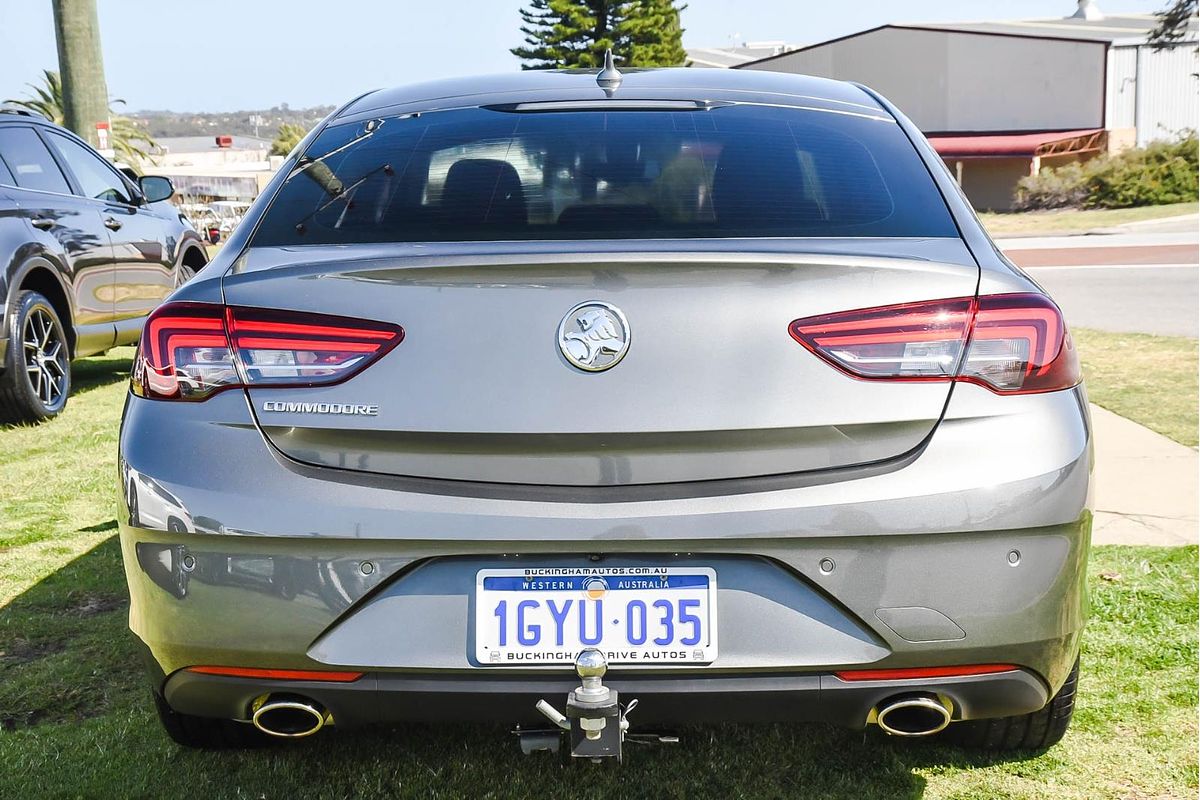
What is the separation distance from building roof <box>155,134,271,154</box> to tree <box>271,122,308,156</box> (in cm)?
554

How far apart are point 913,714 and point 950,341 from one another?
68cm

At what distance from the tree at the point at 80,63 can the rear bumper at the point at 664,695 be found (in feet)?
47.6

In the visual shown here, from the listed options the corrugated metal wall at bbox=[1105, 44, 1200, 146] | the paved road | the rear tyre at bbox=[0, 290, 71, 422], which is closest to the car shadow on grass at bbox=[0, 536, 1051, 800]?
the rear tyre at bbox=[0, 290, 71, 422]

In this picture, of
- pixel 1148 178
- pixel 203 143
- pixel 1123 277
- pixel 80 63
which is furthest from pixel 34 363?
pixel 203 143

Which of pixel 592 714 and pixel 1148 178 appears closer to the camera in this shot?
pixel 592 714

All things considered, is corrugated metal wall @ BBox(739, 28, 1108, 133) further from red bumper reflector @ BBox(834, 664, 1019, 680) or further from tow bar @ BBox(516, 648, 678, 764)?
tow bar @ BBox(516, 648, 678, 764)

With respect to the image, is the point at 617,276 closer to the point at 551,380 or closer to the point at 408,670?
the point at 551,380

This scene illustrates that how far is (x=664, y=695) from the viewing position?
2.09 meters

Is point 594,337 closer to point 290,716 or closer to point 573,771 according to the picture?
point 290,716

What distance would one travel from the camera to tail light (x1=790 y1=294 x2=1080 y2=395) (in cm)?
206

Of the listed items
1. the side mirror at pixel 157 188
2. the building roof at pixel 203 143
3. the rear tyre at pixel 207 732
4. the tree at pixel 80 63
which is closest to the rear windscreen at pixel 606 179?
the rear tyre at pixel 207 732

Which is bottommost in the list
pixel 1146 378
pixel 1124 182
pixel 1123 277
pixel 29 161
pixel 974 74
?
pixel 1124 182

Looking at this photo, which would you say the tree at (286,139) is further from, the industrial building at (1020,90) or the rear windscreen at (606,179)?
the rear windscreen at (606,179)

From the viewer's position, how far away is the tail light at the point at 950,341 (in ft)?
6.77
